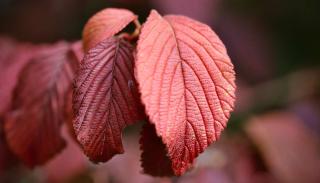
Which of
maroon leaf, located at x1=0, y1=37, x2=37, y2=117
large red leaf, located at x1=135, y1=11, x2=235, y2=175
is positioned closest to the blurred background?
maroon leaf, located at x1=0, y1=37, x2=37, y2=117

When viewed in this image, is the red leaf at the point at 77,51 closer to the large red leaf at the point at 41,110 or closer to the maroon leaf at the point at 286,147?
the large red leaf at the point at 41,110

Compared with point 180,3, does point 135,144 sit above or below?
below

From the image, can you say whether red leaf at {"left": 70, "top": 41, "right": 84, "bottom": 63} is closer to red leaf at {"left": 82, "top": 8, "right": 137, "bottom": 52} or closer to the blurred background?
red leaf at {"left": 82, "top": 8, "right": 137, "bottom": 52}

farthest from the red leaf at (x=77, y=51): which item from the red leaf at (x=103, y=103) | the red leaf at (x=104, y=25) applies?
the red leaf at (x=103, y=103)

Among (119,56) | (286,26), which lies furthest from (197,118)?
(286,26)

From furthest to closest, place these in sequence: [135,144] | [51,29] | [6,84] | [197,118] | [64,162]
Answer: [51,29] → [135,144] → [64,162] → [6,84] → [197,118]

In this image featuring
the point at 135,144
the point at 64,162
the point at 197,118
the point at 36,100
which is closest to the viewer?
the point at 197,118

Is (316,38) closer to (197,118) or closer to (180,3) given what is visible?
(180,3)

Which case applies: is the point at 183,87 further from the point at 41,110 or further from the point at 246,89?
the point at 246,89
